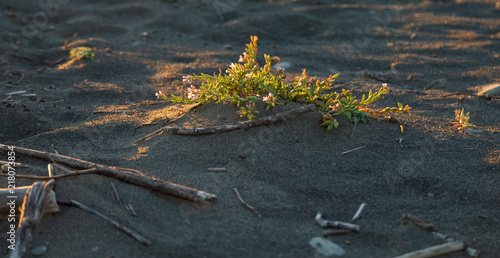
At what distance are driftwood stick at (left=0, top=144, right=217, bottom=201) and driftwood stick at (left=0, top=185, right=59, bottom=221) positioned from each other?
359 millimetres

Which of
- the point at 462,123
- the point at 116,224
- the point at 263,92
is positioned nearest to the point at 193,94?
the point at 263,92

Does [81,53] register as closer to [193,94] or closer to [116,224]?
[193,94]

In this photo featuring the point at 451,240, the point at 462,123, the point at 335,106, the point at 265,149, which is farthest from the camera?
the point at 462,123

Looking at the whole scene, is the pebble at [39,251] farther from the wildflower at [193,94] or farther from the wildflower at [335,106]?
the wildflower at [335,106]

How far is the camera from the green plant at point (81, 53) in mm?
5133

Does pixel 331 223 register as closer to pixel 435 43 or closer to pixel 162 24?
pixel 435 43

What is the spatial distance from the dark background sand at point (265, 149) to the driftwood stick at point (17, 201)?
65mm

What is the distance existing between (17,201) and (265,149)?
1581mm

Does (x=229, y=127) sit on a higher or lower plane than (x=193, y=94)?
lower

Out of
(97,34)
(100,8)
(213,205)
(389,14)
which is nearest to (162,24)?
(97,34)

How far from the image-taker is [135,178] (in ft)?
8.54

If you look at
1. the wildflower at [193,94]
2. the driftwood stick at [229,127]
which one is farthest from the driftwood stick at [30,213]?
the wildflower at [193,94]

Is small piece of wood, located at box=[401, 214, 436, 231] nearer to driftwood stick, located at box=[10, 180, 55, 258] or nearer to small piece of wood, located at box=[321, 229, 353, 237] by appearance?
small piece of wood, located at box=[321, 229, 353, 237]

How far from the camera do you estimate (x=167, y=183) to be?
2547 millimetres
